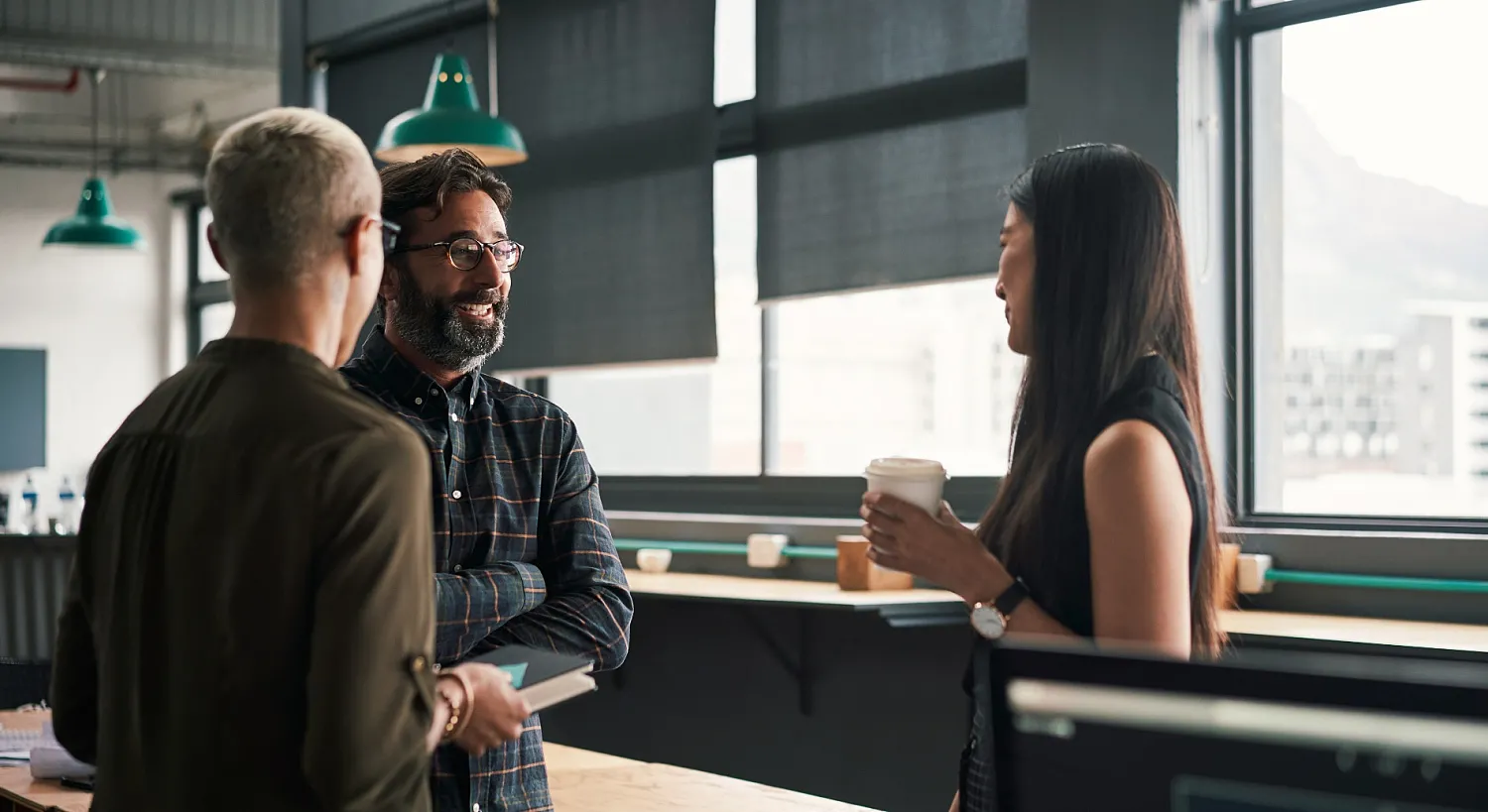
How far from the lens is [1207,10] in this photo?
3.67 m

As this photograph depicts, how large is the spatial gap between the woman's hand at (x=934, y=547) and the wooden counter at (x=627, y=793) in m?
0.50

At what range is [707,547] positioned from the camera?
4.62 metres

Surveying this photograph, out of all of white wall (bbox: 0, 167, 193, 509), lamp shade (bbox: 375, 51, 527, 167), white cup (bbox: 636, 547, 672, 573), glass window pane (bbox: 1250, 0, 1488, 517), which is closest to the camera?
glass window pane (bbox: 1250, 0, 1488, 517)

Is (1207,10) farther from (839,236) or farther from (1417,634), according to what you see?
(1417,634)

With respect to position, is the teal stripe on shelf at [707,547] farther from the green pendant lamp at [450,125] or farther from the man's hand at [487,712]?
the man's hand at [487,712]

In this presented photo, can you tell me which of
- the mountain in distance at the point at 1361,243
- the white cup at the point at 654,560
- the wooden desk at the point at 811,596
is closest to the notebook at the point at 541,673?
the wooden desk at the point at 811,596

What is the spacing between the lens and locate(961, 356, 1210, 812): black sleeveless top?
4.57ft

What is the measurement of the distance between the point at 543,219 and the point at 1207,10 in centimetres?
259

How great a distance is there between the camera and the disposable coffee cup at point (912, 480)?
154cm

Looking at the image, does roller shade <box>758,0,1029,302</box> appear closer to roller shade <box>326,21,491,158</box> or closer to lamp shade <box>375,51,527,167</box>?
lamp shade <box>375,51,527,167</box>

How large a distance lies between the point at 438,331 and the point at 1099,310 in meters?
0.88

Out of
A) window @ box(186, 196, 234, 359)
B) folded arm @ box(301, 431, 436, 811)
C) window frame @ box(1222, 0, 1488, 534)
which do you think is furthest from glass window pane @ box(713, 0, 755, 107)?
window @ box(186, 196, 234, 359)

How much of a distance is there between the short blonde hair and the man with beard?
26.8 inches

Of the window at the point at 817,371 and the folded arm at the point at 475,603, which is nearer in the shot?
the folded arm at the point at 475,603
